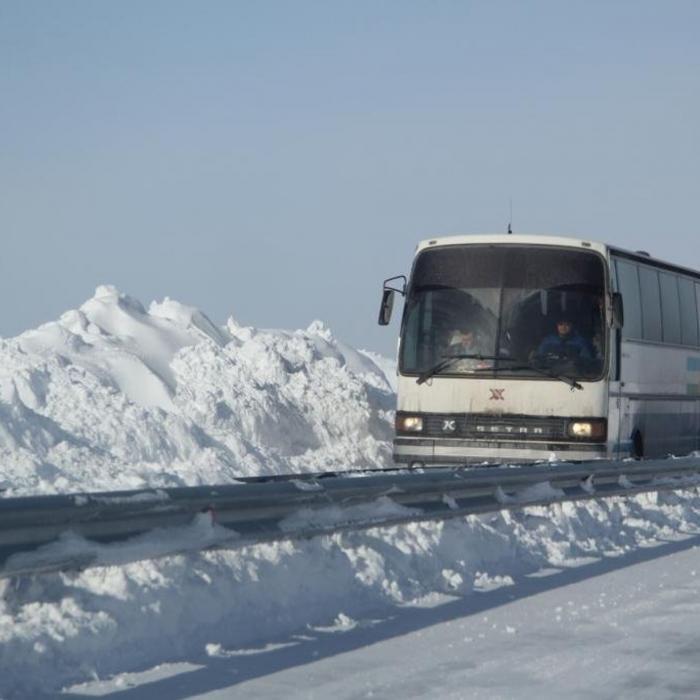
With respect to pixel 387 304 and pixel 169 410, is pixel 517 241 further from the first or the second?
pixel 169 410

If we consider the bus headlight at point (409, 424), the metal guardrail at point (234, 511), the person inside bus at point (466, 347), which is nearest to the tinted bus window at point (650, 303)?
the person inside bus at point (466, 347)

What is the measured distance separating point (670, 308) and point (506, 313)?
5.17 metres

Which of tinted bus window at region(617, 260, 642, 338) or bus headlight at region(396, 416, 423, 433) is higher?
tinted bus window at region(617, 260, 642, 338)

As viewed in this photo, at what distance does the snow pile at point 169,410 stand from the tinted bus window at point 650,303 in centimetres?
529

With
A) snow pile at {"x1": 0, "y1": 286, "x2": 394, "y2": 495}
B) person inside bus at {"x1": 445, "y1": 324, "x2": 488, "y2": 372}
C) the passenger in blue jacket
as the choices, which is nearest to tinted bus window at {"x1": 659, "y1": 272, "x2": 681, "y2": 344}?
the passenger in blue jacket

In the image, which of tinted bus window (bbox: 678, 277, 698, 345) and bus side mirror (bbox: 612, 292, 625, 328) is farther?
tinted bus window (bbox: 678, 277, 698, 345)

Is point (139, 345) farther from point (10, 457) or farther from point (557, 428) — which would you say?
point (557, 428)

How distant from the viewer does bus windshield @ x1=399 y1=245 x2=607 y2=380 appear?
18719mm

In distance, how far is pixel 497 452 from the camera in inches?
736

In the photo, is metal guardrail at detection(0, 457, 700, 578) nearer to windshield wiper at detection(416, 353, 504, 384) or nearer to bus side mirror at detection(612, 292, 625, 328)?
windshield wiper at detection(416, 353, 504, 384)

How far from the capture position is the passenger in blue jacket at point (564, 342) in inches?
738

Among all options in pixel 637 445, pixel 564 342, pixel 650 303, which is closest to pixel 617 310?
pixel 564 342

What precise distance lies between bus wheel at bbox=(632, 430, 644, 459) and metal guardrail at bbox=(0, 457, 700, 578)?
7.18 m

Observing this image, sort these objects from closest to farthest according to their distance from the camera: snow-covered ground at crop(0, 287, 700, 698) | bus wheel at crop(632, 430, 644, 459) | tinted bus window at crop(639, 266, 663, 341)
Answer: snow-covered ground at crop(0, 287, 700, 698), bus wheel at crop(632, 430, 644, 459), tinted bus window at crop(639, 266, 663, 341)
